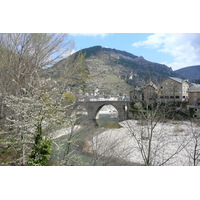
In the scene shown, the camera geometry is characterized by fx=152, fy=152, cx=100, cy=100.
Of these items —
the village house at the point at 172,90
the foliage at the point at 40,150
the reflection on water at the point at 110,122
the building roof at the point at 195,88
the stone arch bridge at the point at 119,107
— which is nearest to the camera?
the foliage at the point at 40,150

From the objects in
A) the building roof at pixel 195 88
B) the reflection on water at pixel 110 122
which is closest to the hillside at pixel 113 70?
the building roof at pixel 195 88

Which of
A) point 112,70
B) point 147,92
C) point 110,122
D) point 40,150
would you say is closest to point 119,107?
point 110,122

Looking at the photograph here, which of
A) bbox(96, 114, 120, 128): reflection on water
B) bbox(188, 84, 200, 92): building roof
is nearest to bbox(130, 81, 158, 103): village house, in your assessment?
bbox(188, 84, 200, 92): building roof

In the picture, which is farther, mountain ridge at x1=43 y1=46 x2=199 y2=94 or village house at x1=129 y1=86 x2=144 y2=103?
village house at x1=129 y1=86 x2=144 y2=103

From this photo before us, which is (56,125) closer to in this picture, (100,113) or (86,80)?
(86,80)

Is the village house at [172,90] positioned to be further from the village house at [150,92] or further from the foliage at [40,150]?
the foliage at [40,150]

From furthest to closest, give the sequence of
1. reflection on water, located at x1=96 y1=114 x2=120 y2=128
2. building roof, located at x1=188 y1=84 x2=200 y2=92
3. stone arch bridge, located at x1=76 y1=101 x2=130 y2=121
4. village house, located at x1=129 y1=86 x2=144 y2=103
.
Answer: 1. reflection on water, located at x1=96 y1=114 x2=120 y2=128
2. stone arch bridge, located at x1=76 y1=101 x2=130 y2=121
3. village house, located at x1=129 y1=86 x2=144 y2=103
4. building roof, located at x1=188 y1=84 x2=200 y2=92

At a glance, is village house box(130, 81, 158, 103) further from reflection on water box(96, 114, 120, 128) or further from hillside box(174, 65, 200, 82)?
reflection on water box(96, 114, 120, 128)
